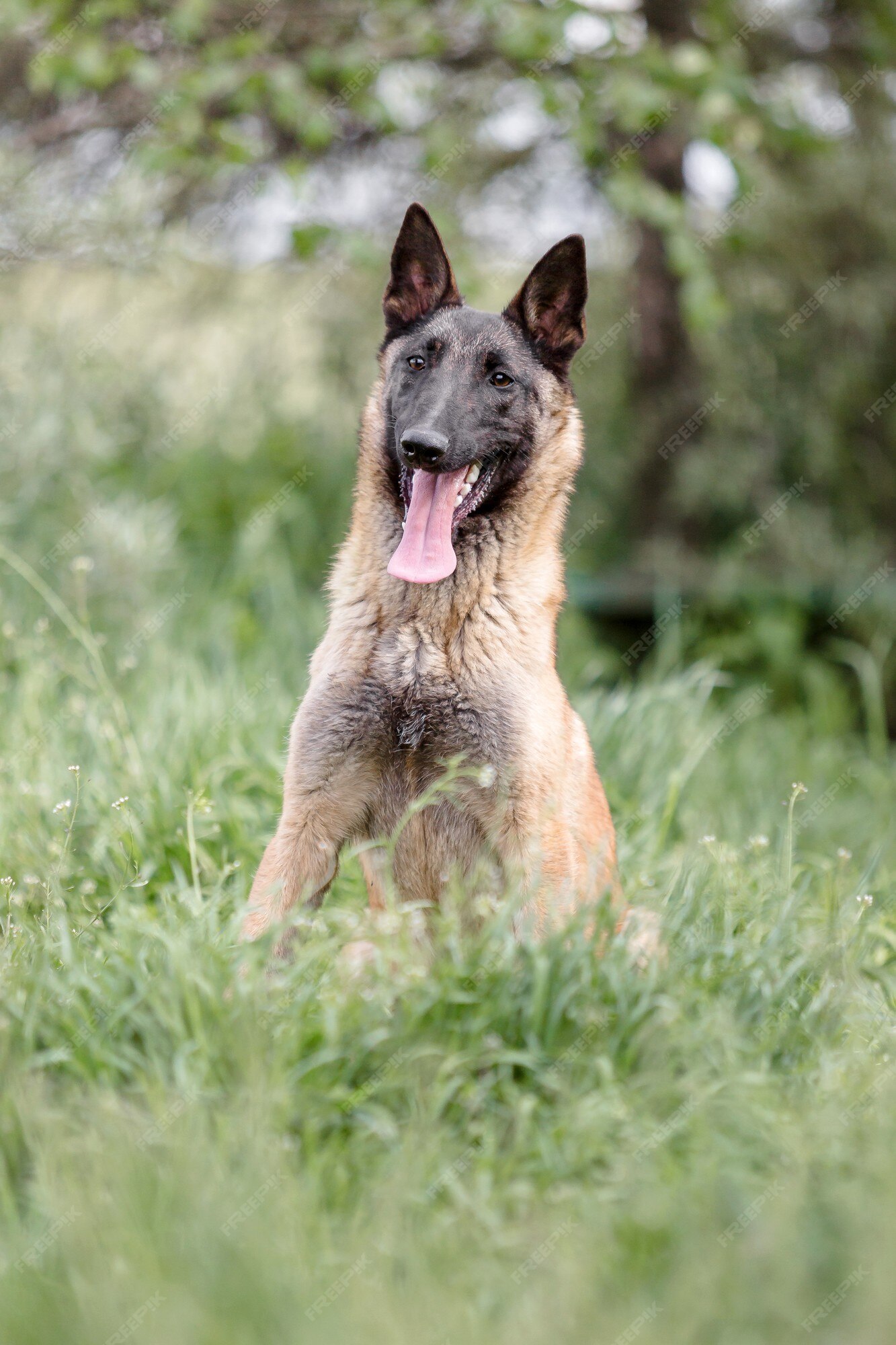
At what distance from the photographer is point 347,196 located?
7051 mm

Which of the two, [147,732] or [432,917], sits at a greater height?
[147,732]

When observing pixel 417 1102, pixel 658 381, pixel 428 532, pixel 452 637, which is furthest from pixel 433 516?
pixel 658 381

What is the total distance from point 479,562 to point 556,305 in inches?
32.4

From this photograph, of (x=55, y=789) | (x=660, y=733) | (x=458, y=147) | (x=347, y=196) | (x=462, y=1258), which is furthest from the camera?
(x=347, y=196)

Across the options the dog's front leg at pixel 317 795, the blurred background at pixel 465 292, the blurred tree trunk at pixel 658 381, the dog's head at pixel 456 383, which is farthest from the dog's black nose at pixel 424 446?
the blurred tree trunk at pixel 658 381

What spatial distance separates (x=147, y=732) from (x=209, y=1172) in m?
2.20

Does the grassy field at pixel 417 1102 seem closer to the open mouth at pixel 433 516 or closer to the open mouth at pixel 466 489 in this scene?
the open mouth at pixel 433 516

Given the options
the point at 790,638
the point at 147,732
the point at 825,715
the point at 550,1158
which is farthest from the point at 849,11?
the point at 550,1158

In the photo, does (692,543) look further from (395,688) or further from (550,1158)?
(550,1158)

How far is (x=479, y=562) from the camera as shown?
3055 millimetres

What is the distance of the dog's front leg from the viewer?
2816 mm

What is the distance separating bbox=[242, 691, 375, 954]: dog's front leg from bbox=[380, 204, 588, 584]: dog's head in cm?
42

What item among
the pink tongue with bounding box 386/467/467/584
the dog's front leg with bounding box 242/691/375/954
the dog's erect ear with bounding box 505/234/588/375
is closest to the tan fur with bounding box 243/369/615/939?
the dog's front leg with bounding box 242/691/375/954

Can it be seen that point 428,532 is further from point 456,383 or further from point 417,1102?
point 417,1102
